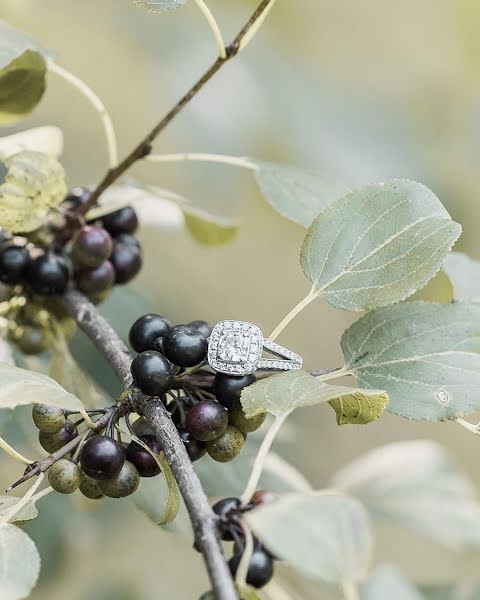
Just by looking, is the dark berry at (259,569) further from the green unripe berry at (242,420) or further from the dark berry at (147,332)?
the dark berry at (147,332)

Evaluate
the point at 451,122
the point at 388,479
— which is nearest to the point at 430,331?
the point at 388,479

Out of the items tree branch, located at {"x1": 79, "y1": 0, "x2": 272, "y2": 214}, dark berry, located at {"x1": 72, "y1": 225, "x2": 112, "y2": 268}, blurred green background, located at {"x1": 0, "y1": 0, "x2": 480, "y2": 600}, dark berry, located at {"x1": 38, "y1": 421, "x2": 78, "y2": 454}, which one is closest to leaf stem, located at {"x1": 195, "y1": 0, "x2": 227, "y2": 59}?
tree branch, located at {"x1": 79, "y1": 0, "x2": 272, "y2": 214}

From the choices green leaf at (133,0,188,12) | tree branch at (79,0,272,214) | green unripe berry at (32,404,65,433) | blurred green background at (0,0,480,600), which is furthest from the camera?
blurred green background at (0,0,480,600)

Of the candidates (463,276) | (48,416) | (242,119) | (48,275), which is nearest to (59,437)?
(48,416)

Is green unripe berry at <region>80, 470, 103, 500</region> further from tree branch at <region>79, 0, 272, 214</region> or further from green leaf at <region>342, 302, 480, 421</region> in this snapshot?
tree branch at <region>79, 0, 272, 214</region>

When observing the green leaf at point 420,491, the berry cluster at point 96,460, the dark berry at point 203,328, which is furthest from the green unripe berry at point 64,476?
the green leaf at point 420,491
